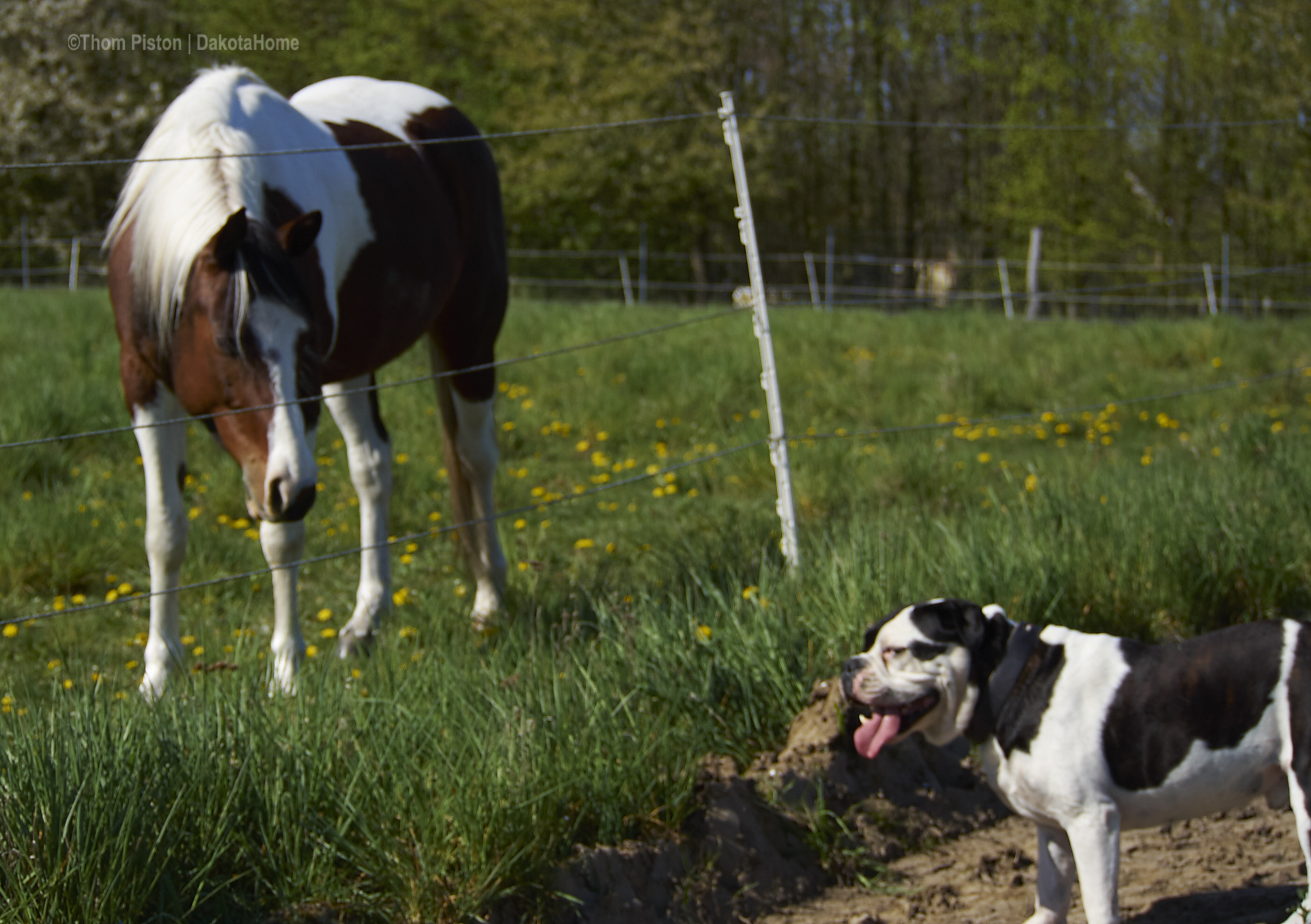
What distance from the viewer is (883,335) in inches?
452

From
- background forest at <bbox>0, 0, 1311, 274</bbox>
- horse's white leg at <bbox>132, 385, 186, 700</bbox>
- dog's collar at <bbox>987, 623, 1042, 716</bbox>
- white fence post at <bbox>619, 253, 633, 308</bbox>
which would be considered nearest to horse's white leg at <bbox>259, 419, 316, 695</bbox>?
horse's white leg at <bbox>132, 385, 186, 700</bbox>

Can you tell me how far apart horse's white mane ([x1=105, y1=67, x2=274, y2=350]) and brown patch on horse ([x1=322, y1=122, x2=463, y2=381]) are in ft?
2.00

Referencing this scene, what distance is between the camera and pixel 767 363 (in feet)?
15.2

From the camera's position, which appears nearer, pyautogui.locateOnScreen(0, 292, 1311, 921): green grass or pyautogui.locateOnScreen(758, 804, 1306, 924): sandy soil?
pyautogui.locateOnScreen(0, 292, 1311, 921): green grass

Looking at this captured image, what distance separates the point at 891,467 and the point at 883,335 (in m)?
5.18

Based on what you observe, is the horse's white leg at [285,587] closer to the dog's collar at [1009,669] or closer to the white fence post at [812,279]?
the dog's collar at [1009,669]

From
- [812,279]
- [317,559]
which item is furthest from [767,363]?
[812,279]

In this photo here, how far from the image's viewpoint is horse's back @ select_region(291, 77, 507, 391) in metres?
4.55

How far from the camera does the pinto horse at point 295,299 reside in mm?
3590

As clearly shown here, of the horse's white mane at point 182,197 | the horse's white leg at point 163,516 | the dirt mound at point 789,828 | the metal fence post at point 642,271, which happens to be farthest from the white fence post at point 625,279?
the dirt mound at point 789,828

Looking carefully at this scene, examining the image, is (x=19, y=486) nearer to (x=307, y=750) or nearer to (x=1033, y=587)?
(x=307, y=750)

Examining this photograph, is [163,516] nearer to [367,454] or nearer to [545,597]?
[367,454]

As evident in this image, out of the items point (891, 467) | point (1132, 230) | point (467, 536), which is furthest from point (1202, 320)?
point (1132, 230)

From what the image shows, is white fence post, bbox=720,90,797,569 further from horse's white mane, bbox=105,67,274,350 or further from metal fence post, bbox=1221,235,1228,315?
metal fence post, bbox=1221,235,1228,315
